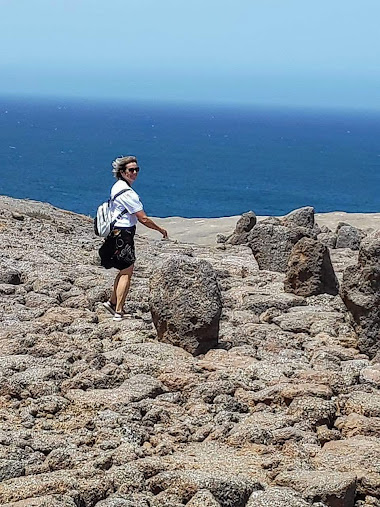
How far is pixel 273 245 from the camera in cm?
1789

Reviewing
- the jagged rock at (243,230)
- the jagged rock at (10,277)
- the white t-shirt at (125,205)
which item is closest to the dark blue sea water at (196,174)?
the jagged rock at (243,230)

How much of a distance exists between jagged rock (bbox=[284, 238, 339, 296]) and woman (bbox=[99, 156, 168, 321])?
132 inches

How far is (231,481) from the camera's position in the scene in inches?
258

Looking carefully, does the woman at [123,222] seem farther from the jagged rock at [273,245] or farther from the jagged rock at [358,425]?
the jagged rock at [273,245]

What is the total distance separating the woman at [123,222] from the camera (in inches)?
440

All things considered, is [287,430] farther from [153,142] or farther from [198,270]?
[153,142]

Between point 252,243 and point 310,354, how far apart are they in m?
7.84

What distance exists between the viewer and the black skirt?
37.3 feet

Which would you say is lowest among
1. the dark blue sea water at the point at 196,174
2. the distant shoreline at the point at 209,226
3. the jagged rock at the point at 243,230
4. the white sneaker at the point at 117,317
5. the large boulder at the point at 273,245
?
the dark blue sea water at the point at 196,174

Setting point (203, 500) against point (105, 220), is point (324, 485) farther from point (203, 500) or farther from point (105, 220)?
point (105, 220)

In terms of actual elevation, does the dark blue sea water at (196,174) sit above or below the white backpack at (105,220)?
below

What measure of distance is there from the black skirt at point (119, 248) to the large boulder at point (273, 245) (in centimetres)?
665

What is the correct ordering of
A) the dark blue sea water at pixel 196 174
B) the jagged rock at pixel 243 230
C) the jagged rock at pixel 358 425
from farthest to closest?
the dark blue sea water at pixel 196 174 → the jagged rock at pixel 243 230 → the jagged rock at pixel 358 425

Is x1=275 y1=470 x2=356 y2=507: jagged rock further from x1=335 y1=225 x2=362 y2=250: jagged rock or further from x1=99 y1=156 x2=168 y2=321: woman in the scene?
x1=335 y1=225 x2=362 y2=250: jagged rock
